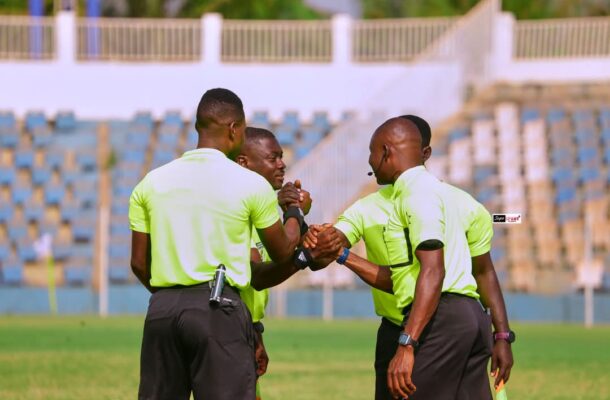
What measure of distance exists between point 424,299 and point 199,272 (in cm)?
117

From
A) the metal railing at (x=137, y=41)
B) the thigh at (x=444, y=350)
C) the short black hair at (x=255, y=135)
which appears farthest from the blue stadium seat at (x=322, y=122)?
the thigh at (x=444, y=350)

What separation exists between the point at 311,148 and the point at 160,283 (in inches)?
1200

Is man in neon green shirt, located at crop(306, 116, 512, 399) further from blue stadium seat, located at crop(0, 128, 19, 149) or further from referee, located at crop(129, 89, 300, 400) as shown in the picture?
blue stadium seat, located at crop(0, 128, 19, 149)

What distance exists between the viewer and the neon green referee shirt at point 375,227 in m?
8.19

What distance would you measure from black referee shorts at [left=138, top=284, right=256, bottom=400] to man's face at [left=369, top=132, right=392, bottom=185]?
1.17 meters

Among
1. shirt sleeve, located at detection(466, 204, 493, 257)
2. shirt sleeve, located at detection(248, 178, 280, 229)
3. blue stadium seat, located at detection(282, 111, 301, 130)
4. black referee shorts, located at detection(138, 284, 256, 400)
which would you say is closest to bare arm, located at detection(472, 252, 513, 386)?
shirt sleeve, located at detection(466, 204, 493, 257)

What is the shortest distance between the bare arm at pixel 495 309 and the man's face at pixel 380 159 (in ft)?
2.82

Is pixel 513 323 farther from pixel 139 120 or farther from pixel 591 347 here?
pixel 139 120

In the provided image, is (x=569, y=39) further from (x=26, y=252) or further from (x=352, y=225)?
(x=352, y=225)

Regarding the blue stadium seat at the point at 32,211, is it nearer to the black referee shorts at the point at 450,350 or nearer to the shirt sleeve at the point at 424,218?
the black referee shorts at the point at 450,350

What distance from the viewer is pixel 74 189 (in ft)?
→ 121

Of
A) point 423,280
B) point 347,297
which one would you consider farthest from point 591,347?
point 423,280

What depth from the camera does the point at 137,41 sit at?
40.7 metres

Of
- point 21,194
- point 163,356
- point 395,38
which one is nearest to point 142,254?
point 163,356
